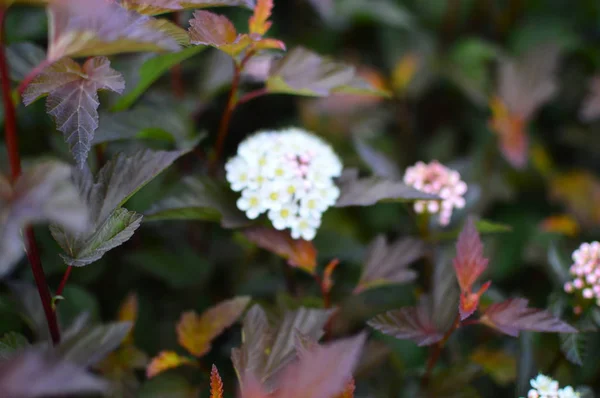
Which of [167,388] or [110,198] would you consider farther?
[167,388]

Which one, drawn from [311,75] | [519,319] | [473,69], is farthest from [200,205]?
[473,69]

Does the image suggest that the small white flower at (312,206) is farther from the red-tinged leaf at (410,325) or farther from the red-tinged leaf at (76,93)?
the red-tinged leaf at (76,93)

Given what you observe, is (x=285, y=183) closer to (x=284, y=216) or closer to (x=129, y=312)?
(x=284, y=216)

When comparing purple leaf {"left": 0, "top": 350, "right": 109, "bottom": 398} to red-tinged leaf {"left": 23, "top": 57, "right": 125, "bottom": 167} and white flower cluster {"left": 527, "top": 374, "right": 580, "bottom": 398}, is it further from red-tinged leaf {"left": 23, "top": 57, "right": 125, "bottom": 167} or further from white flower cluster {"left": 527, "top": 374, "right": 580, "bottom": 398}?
white flower cluster {"left": 527, "top": 374, "right": 580, "bottom": 398}

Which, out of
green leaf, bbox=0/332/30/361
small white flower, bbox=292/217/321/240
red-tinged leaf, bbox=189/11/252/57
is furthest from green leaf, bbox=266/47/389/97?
green leaf, bbox=0/332/30/361

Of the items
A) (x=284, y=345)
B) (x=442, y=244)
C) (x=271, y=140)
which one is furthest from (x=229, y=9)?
(x=284, y=345)

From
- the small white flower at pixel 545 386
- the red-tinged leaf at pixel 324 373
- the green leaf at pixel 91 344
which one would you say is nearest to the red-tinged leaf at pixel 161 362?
the green leaf at pixel 91 344
